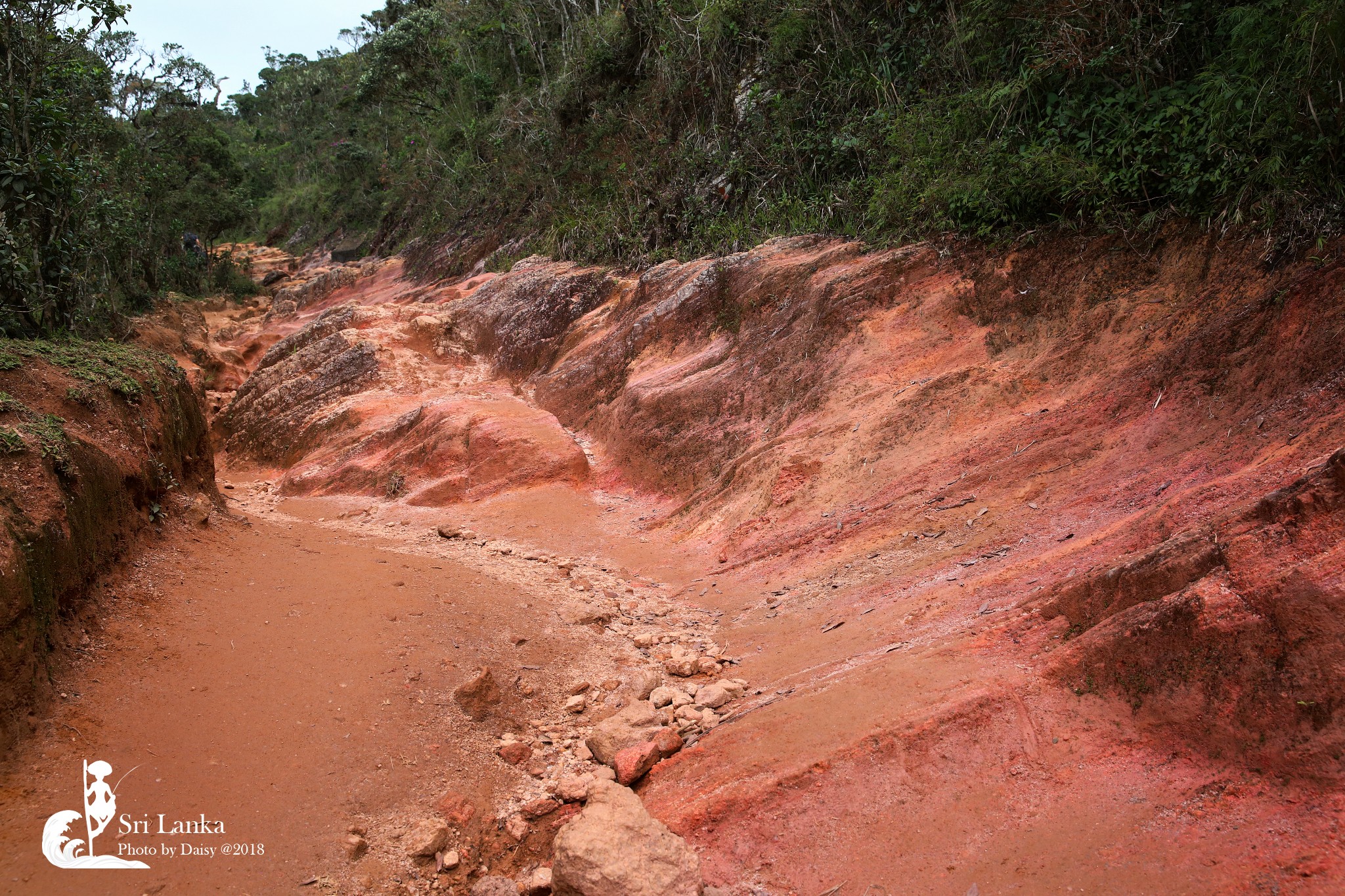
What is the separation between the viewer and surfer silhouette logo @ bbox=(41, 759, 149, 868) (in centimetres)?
257

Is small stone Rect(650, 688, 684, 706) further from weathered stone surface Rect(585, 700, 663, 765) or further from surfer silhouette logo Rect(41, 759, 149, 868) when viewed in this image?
surfer silhouette logo Rect(41, 759, 149, 868)

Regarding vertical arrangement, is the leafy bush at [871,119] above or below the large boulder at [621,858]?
above

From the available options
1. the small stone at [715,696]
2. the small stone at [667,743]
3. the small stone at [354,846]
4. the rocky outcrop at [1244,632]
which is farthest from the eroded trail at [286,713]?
the rocky outcrop at [1244,632]

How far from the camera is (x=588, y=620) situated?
5258mm

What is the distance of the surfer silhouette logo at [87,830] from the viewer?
257 cm

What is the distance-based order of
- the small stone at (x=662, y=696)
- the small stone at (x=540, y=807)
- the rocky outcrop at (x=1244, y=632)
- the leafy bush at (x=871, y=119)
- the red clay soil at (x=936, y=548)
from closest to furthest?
the rocky outcrop at (x=1244, y=632) → the red clay soil at (x=936, y=548) → the small stone at (x=540, y=807) → the small stone at (x=662, y=696) → the leafy bush at (x=871, y=119)

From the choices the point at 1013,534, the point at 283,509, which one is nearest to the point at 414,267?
the point at 283,509

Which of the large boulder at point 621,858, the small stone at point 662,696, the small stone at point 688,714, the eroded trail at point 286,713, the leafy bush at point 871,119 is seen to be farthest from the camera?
the leafy bush at point 871,119

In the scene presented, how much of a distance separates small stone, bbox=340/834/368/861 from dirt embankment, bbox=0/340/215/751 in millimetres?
1213

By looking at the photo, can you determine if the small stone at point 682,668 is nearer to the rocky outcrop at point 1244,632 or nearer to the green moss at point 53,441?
the rocky outcrop at point 1244,632

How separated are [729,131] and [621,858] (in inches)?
428

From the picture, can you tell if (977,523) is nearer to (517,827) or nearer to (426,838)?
(517,827)

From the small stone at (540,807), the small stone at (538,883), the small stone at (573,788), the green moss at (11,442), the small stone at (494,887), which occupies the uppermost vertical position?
the green moss at (11,442)

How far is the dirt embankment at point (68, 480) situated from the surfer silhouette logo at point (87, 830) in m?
0.34
